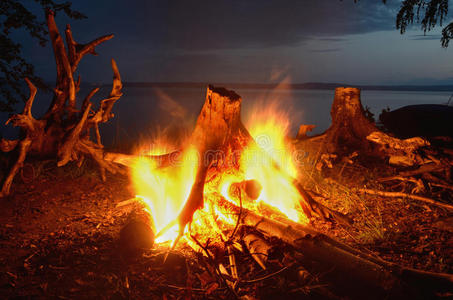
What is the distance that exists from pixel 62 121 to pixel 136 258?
2622mm

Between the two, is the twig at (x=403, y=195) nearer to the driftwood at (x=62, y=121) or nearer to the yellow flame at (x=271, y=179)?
the yellow flame at (x=271, y=179)

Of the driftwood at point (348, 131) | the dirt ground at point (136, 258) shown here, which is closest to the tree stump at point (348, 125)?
the driftwood at point (348, 131)

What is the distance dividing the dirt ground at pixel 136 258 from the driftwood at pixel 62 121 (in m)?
0.61

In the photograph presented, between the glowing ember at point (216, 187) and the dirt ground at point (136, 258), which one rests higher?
the glowing ember at point (216, 187)

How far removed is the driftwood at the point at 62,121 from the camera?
12.7 feet

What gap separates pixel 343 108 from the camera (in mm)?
5891

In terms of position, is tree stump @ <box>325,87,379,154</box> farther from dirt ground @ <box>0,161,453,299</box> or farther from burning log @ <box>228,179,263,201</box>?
burning log @ <box>228,179,263,201</box>

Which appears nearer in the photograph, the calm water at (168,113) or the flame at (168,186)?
the flame at (168,186)

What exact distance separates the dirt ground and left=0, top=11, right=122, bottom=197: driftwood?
2.01 feet

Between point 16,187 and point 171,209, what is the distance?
2.56 m

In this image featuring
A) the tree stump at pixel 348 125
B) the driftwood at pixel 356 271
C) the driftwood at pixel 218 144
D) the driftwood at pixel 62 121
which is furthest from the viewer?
the tree stump at pixel 348 125

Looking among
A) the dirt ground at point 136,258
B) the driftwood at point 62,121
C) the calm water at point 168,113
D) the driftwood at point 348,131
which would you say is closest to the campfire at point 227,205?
the dirt ground at point 136,258

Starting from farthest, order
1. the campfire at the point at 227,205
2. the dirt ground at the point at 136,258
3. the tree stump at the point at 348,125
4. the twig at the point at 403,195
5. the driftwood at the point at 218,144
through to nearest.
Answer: the tree stump at the point at 348,125
the twig at the point at 403,195
the driftwood at the point at 218,144
the campfire at the point at 227,205
the dirt ground at the point at 136,258

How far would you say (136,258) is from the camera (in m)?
2.75
